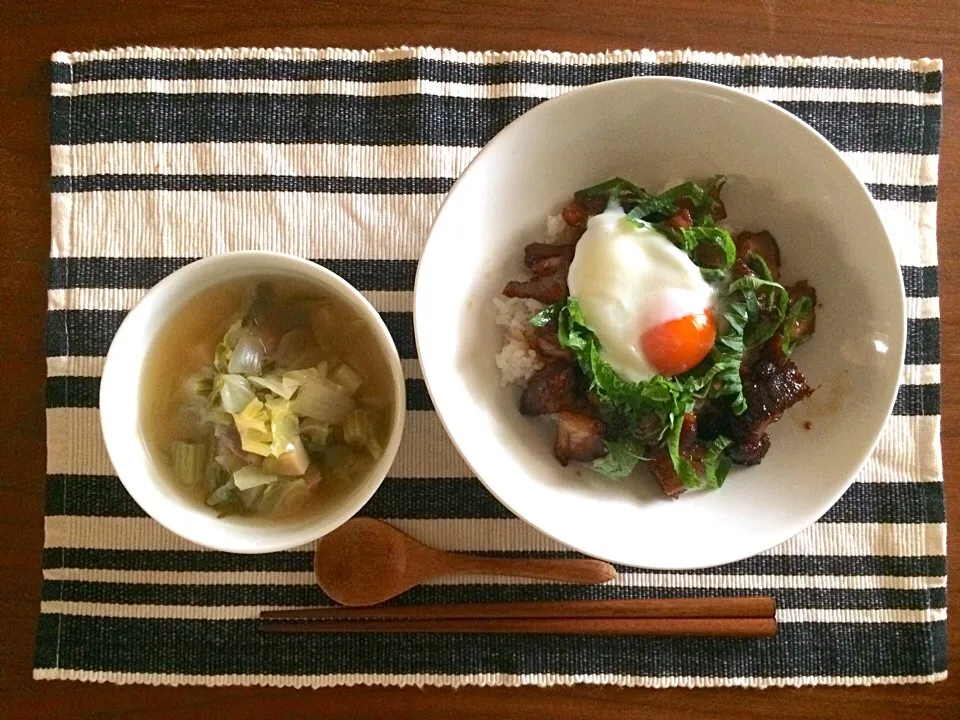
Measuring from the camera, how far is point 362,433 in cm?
144

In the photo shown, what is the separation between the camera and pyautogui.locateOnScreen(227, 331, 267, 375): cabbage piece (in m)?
1.43

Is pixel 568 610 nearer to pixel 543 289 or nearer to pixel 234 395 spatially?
pixel 543 289

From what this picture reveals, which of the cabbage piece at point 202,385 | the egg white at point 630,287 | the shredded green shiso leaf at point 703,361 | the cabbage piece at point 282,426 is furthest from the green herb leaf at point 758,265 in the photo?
the cabbage piece at point 202,385

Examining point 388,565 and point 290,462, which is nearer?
point 290,462

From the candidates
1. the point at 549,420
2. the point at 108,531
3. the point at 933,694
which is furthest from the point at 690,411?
the point at 108,531

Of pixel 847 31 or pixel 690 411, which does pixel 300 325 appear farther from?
pixel 847 31

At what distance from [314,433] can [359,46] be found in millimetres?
824

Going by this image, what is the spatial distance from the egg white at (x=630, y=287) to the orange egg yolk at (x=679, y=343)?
0.01 metres

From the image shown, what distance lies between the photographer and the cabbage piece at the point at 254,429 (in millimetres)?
1383

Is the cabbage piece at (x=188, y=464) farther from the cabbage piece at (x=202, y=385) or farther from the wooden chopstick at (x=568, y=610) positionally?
the wooden chopstick at (x=568, y=610)

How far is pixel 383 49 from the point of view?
1.65 m

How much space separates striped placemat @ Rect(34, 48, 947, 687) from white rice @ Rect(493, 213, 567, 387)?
0.66 ft

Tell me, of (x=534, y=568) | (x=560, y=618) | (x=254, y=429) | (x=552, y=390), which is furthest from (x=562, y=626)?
(x=254, y=429)

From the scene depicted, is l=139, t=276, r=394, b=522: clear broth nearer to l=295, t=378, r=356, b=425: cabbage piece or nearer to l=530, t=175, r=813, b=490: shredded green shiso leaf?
l=295, t=378, r=356, b=425: cabbage piece
